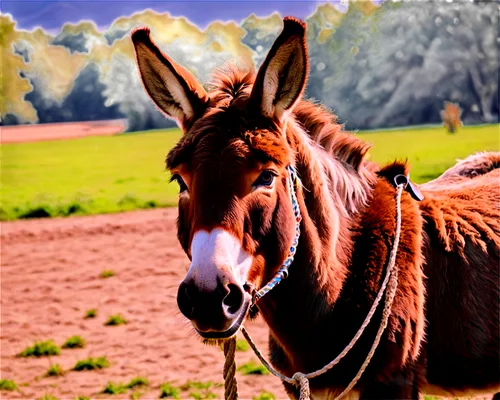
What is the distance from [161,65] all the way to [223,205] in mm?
834

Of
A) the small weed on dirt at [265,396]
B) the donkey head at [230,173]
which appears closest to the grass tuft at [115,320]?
the small weed on dirt at [265,396]

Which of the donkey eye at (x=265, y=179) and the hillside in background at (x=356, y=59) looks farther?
the hillside in background at (x=356, y=59)

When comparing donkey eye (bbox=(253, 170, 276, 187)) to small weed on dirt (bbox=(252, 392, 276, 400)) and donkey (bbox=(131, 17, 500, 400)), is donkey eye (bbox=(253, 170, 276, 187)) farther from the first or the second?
small weed on dirt (bbox=(252, 392, 276, 400))

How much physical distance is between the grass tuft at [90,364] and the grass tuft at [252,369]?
5.13 feet

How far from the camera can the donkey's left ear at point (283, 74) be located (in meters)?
2.58

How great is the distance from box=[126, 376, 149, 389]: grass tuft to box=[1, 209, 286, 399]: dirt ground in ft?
0.35

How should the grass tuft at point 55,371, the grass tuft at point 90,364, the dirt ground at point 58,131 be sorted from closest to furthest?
the grass tuft at point 55,371 < the grass tuft at point 90,364 < the dirt ground at point 58,131

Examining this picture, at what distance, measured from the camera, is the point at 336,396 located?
9.70ft

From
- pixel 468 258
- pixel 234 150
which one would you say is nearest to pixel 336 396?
pixel 468 258

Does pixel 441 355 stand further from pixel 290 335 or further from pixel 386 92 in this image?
pixel 386 92

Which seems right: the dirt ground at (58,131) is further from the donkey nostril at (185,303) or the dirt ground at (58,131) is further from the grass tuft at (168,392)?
the donkey nostril at (185,303)

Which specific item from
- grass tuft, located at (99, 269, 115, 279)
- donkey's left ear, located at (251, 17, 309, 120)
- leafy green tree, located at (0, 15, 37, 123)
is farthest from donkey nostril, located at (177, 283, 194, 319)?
leafy green tree, located at (0, 15, 37, 123)

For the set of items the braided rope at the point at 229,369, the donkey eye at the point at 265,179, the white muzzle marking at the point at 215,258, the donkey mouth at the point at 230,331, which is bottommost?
the braided rope at the point at 229,369

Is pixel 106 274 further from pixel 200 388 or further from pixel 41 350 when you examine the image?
pixel 200 388
